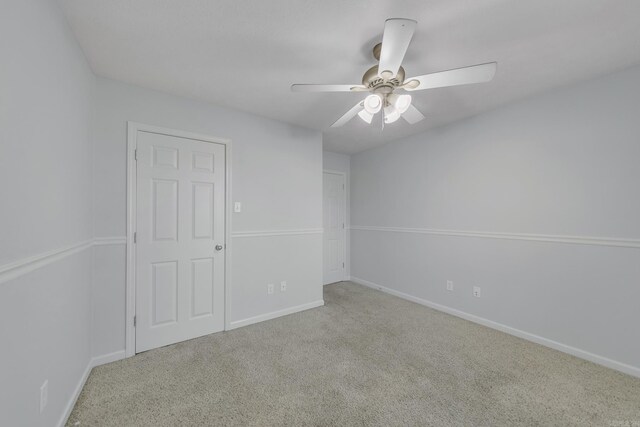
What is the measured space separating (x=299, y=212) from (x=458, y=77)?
86.6 inches

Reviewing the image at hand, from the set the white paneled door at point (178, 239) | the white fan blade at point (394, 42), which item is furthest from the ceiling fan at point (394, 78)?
the white paneled door at point (178, 239)

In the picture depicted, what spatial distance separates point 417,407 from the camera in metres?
1.57

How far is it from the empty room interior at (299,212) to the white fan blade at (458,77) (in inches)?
0.5

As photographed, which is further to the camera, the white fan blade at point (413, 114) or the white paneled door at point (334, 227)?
the white paneled door at point (334, 227)

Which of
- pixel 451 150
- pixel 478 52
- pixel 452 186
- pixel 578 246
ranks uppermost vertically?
pixel 478 52

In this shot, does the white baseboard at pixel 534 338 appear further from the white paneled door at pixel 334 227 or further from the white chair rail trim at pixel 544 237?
the white paneled door at pixel 334 227

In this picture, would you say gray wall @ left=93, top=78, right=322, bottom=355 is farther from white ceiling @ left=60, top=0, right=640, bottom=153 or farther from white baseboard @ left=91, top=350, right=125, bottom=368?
white ceiling @ left=60, top=0, right=640, bottom=153

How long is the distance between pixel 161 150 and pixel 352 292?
312cm

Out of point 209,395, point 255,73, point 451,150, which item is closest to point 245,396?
point 209,395

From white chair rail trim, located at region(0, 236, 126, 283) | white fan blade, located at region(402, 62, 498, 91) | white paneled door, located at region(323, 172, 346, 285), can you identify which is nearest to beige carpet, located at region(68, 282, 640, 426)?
white chair rail trim, located at region(0, 236, 126, 283)

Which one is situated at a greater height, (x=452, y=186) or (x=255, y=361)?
(x=452, y=186)

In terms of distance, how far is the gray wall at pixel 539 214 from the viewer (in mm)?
1963

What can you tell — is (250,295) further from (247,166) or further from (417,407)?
(417,407)

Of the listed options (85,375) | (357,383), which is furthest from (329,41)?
(85,375)
